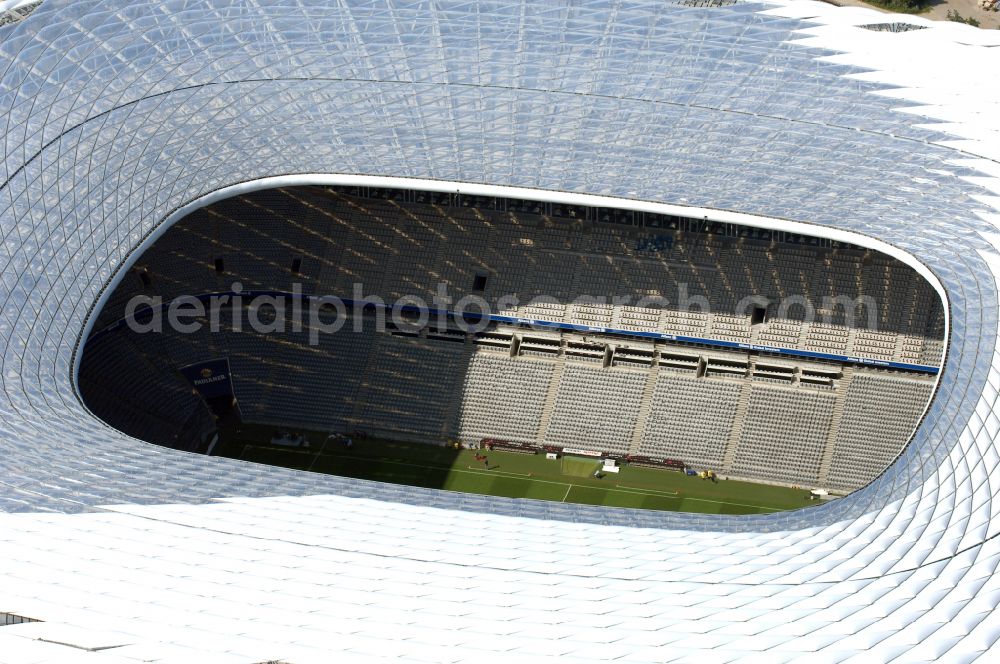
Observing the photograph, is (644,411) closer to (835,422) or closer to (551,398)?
(551,398)

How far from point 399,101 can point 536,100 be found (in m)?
4.21

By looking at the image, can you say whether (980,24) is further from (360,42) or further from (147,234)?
(147,234)

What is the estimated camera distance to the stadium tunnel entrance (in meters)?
35.9

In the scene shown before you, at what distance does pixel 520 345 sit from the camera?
38031mm

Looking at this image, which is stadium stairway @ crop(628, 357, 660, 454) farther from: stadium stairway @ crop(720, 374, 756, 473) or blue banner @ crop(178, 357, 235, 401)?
blue banner @ crop(178, 357, 235, 401)

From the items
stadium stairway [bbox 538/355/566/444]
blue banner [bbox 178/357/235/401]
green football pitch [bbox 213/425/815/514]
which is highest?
stadium stairway [bbox 538/355/566/444]

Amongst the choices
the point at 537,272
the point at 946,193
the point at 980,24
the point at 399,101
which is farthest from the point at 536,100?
the point at 980,24

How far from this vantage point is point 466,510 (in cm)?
2320

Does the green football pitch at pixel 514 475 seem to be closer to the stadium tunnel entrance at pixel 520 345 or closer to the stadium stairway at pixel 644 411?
the stadium tunnel entrance at pixel 520 345

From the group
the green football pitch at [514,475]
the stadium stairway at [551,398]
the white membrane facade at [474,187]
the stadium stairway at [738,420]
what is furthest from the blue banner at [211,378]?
the stadium stairway at [738,420]

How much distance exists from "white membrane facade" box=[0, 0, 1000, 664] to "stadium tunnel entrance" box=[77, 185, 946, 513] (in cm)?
641

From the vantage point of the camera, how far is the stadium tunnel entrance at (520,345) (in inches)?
1414

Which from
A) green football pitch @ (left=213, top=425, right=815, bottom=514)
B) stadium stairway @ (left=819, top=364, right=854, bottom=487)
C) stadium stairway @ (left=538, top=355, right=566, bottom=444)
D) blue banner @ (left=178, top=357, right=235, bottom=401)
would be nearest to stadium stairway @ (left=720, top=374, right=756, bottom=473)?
green football pitch @ (left=213, top=425, right=815, bottom=514)

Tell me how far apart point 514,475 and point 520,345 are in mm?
5016
